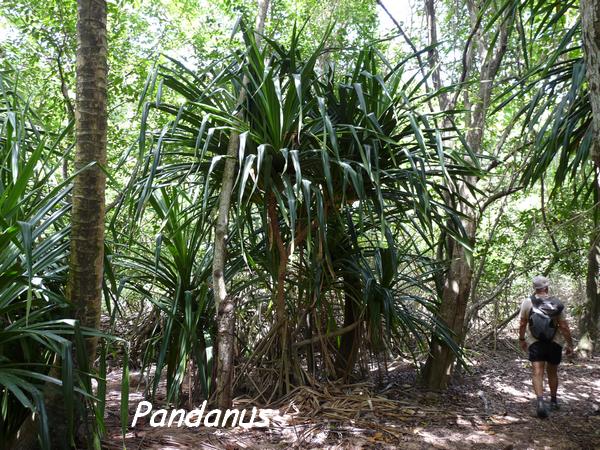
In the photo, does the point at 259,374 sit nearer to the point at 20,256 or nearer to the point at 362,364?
the point at 362,364

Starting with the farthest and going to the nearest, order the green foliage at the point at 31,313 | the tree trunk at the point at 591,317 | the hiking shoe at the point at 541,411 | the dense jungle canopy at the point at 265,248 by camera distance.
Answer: the tree trunk at the point at 591,317, the hiking shoe at the point at 541,411, the dense jungle canopy at the point at 265,248, the green foliage at the point at 31,313

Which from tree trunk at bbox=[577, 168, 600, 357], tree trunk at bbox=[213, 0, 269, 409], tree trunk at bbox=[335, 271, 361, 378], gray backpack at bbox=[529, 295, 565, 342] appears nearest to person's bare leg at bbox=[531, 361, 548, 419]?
gray backpack at bbox=[529, 295, 565, 342]

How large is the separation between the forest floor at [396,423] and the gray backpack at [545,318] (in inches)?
19.3

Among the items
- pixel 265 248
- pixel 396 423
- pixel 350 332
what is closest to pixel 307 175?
pixel 265 248

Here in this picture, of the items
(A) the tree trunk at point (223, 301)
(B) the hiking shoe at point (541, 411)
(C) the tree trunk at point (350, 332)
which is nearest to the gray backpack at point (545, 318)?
(B) the hiking shoe at point (541, 411)

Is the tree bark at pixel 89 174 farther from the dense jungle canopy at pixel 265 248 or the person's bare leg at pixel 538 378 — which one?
the person's bare leg at pixel 538 378

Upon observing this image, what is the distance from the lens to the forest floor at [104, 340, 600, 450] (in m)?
2.60

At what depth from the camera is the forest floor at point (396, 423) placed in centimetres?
260

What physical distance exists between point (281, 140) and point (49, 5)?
3620 millimetres

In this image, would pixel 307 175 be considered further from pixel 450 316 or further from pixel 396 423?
pixel 450 316

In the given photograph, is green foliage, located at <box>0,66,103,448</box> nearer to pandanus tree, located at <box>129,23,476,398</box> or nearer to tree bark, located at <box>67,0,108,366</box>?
tree bark, located at <box>67,0,108,366</box>

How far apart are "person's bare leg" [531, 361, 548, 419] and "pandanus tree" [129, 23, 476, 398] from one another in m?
0.62

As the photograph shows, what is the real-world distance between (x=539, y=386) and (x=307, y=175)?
2018 mm

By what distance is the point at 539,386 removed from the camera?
354cm
